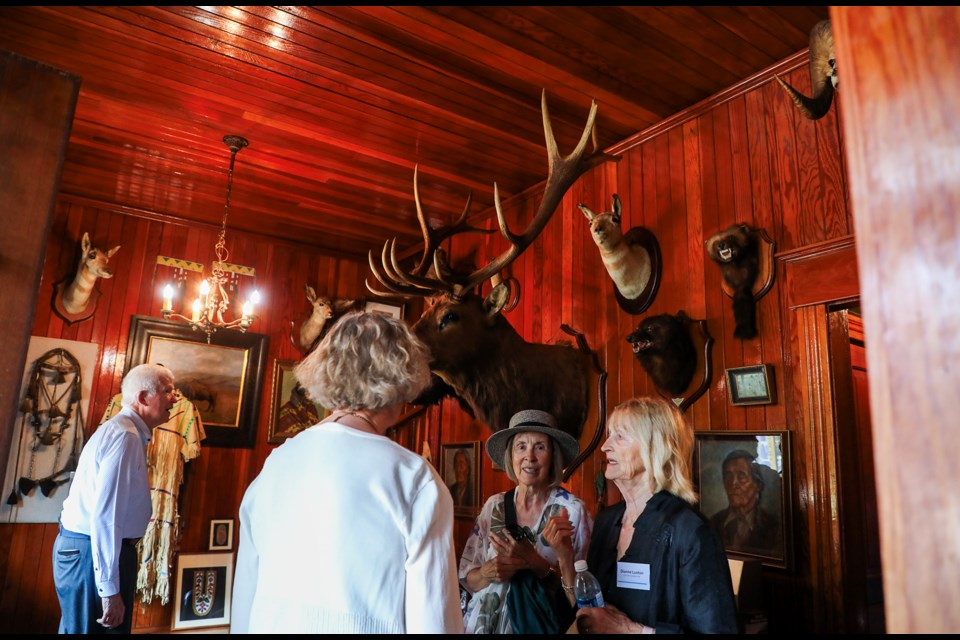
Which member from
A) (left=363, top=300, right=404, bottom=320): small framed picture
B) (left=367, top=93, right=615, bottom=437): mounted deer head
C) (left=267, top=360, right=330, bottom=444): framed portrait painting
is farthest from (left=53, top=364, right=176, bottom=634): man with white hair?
(left=363, top=300, right=404, bottom=320): small framed picture

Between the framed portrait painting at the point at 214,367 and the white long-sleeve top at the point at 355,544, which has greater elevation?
the framed portrait painting at the point at 214,367

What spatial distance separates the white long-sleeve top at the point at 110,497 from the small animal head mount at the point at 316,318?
2.28 metres

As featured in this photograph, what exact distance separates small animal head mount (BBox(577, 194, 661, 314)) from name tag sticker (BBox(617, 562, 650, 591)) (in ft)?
5.55

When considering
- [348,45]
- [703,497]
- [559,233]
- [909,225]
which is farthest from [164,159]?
[909,225]

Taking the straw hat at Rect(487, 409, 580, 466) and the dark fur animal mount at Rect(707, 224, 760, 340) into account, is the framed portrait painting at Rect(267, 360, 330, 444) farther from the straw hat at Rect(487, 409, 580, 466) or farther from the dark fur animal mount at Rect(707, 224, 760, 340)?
Result: the dark fur animal mount at Rect(707, 224, 760, 340)

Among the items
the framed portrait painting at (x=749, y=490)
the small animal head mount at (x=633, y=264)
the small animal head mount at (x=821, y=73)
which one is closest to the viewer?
the small animal head mount at (x=821, y=73)

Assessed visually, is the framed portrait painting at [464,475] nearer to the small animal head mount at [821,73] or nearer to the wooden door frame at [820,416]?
the wooden door frame at [820,416]

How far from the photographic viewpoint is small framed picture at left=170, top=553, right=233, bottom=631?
451 centimetres

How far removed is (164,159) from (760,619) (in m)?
3.89

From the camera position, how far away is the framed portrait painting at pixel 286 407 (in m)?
5.10

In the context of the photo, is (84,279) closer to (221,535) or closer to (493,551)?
(221,535)

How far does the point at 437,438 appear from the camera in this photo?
4793mm

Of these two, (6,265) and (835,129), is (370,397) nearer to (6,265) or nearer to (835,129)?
(6,265)

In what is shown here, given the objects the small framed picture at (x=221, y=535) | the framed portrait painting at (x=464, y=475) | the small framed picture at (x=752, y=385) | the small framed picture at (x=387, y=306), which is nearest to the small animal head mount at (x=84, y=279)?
the small framed picture at (x=221, y=535)
